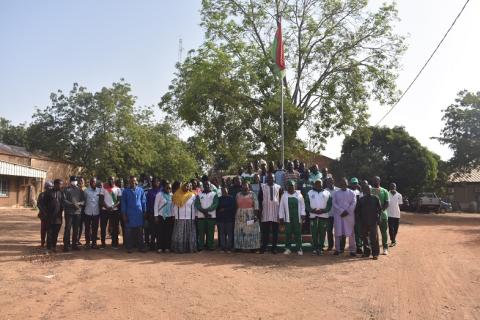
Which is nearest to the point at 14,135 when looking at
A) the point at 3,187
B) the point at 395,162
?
the point at 3,187

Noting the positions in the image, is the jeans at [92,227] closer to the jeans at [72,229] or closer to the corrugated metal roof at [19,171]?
the jeans at [72,229]

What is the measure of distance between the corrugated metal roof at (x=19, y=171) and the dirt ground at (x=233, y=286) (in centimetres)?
2231

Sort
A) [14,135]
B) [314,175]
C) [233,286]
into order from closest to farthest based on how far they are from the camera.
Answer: [233,286]
[314,175]
[14,135]

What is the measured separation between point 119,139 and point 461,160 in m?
24.5

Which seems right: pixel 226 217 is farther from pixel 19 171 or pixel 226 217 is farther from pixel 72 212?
pixel 19 171

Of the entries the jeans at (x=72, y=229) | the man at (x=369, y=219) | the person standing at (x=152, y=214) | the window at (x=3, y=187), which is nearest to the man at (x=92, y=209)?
the jeans at (x=72, y=229)

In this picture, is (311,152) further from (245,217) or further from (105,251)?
(105,251)

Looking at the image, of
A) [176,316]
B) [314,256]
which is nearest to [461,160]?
[314,256]

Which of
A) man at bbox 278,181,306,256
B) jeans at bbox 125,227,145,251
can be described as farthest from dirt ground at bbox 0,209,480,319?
man at bbox 278,181,306,256

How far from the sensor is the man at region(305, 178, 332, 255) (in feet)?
36.4

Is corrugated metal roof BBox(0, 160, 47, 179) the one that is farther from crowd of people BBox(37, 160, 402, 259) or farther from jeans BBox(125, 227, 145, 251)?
Answer: jeans BBox(125, 227, 145, 251)

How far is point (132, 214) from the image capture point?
11.2 metres

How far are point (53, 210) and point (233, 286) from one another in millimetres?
5353

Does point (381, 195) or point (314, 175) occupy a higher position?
point (314, 175)
